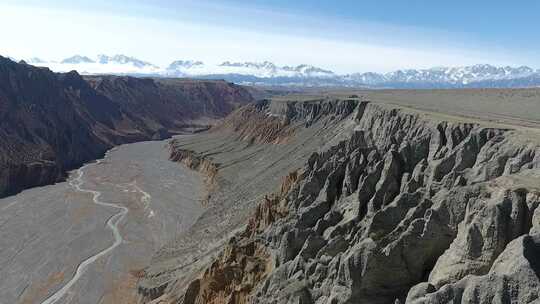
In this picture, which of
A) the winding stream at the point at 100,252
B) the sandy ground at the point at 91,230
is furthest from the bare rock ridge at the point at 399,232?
the sandy ground at the point at 91,230

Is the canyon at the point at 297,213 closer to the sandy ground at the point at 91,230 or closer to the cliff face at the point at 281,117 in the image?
the sandy ground at the point at 91,230

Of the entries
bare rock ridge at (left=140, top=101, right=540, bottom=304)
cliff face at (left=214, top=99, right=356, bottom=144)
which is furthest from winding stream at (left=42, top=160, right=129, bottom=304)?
cliff face at (left=214, top=99, right=356, bottom=144)

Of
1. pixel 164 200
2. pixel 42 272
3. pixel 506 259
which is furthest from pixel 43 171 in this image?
pixel 506 259

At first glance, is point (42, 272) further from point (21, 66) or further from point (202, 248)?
point (21, 66)

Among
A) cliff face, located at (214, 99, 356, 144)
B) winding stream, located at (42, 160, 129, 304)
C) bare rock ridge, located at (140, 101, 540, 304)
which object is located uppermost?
bare rock ridge, located at (140, 101, 540, 304)

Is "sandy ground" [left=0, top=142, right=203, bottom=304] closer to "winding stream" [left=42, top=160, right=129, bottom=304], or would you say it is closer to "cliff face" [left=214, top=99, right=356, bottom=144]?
"winding stream" [left=42, top=160, right=129, bottom=304]

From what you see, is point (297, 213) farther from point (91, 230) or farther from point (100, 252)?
point (91, 230)

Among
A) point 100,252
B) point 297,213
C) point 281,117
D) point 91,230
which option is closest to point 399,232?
point 297,213
